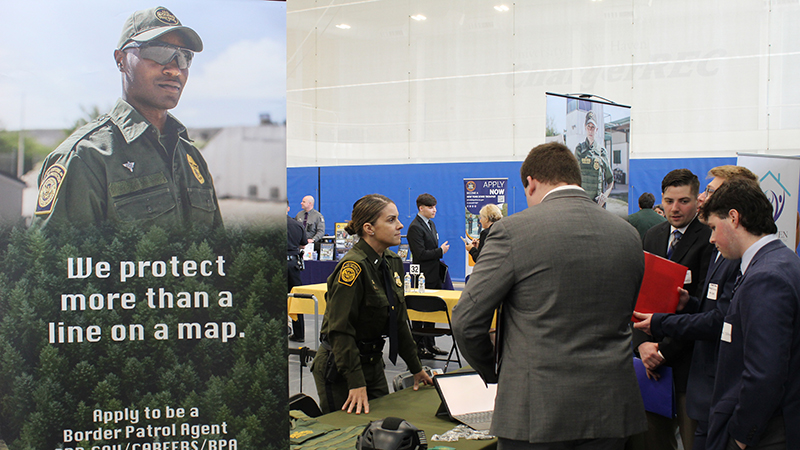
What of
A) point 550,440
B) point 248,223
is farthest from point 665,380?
point 248,223

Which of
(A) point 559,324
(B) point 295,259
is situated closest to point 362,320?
(A) point 559,324

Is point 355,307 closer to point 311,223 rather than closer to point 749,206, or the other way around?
point 749,206

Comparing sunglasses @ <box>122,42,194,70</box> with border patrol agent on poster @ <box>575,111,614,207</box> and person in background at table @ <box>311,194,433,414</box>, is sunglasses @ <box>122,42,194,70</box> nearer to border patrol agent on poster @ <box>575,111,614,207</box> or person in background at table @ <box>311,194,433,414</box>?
person in background at table @ <box>311,194,433,414</box>

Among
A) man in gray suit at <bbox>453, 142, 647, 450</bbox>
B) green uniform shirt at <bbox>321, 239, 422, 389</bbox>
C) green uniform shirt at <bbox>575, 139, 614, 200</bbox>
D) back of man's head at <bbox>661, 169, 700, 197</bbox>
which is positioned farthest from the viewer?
green uniform shirt at <bbox>575, 139, 614, 200</bbox>

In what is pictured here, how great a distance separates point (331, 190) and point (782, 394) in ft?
33.0

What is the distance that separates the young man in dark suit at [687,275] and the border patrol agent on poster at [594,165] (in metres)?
1.33

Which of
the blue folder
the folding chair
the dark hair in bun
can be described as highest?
the dark hair in bun

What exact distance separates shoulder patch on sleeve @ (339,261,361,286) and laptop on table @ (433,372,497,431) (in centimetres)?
51

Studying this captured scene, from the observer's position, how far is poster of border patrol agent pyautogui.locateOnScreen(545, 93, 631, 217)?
13.0 feet

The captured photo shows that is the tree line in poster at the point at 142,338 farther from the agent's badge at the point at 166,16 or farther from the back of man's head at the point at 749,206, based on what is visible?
the back of man's head at the point at 749,206

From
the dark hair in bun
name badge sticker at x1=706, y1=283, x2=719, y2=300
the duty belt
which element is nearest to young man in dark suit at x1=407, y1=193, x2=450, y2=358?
the dark hair in bun

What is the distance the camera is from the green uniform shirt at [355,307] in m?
2.19

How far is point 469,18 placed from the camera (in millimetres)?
10656

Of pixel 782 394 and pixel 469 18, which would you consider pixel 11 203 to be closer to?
pixel 782 394
